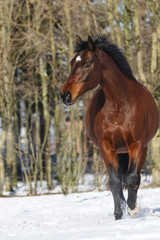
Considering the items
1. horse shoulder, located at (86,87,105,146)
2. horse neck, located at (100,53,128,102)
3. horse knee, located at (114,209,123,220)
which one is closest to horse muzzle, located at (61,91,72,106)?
horse neck, located at (100,53,128,102)

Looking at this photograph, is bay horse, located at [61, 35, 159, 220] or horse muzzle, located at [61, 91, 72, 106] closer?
horse muzzle, located at [61, 91, 72, 106]

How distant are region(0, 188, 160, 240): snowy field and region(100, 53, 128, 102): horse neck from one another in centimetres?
154

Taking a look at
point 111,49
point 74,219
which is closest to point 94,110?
point 111,49

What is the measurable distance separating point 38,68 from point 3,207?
8.48 m

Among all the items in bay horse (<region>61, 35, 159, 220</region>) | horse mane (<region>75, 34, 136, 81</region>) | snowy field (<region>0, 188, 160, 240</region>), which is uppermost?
horse mane (<region>75, 34, 136, 81</region>)

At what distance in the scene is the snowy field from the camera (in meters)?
4.71

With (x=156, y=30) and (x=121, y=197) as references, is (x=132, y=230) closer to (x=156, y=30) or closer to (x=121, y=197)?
(x=121, y=197)

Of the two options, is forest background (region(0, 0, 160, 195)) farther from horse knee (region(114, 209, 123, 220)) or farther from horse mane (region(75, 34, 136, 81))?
horse mane (region(75, 34, 136, 81))

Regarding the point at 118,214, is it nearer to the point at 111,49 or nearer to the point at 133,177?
the point at 133,177

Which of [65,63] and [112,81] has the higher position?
[65,63]

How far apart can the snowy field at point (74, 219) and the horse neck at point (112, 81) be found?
154cm

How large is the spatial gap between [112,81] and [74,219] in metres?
2.09

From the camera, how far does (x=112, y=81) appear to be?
19.7 ft

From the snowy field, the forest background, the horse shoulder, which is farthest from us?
the forest background
